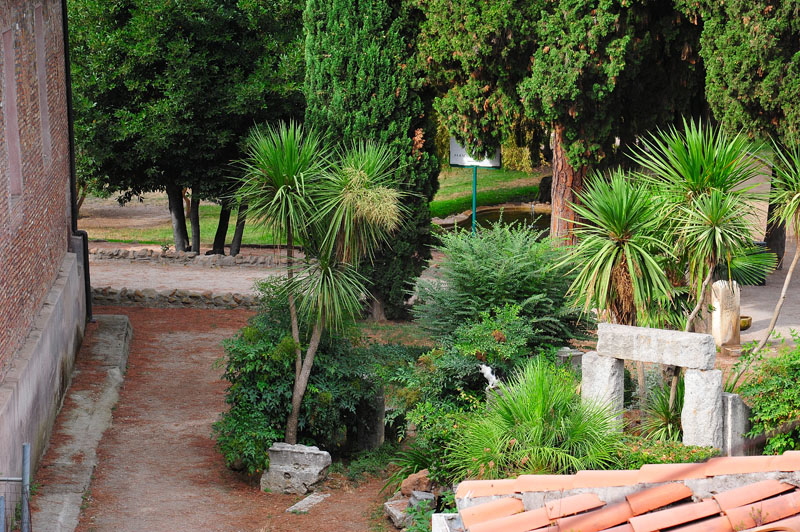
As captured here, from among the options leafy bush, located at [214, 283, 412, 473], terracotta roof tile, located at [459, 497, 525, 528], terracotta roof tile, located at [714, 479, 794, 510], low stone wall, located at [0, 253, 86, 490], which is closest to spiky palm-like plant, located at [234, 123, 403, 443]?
leafy bush, located at [214, 283, 412, 473]

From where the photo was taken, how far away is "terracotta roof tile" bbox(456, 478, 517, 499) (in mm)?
6469

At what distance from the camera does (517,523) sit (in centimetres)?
604

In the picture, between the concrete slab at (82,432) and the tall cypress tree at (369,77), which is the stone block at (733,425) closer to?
the concrete slab at (82,432)

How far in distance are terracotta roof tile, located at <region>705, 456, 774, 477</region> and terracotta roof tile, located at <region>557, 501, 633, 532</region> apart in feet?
2.13

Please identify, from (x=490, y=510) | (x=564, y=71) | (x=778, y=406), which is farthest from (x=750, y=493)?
(x=564, y=71)

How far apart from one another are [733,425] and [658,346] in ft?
2.89

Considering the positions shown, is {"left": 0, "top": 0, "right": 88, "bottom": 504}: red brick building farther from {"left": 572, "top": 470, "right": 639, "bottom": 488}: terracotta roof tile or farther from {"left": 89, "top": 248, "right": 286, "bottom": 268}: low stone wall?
{"left": 89, "top": 248, "right": 286, "bottom": 268}: low stone wall

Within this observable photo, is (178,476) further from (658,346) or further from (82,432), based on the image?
(658,346)

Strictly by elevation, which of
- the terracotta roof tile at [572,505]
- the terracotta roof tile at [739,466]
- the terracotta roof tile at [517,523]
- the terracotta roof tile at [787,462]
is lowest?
the terracotta roof tile at [517,523]

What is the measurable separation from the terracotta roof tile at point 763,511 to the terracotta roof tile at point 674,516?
5.9 inches

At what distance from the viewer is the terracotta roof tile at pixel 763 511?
5629 millimetres

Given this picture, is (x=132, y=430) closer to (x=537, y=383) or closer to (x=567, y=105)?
(x=537, y=383)

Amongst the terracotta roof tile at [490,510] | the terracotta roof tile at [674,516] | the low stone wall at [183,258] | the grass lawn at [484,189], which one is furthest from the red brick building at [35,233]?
the grass lawn at [484,189]

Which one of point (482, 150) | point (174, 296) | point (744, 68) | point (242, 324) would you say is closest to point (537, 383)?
point (744, 68)
